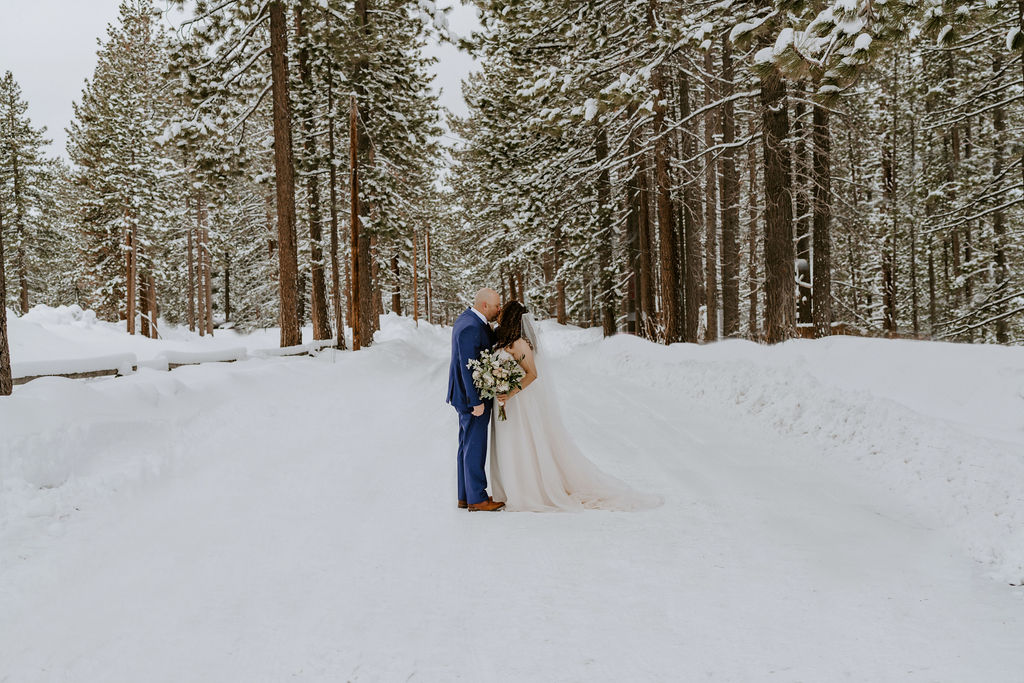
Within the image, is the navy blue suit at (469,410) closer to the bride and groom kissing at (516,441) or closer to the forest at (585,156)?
the bride and groom kissing at (516,441)

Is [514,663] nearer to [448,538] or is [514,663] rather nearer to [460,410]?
[448,538]

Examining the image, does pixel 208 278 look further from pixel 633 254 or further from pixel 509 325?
pixel 509 325

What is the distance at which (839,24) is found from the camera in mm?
5691

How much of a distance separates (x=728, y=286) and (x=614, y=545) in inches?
745

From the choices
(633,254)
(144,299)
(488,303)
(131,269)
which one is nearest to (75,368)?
(488,303)

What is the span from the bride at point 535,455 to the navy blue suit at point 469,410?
19cm

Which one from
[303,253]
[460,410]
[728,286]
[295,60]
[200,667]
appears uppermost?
[295,60]

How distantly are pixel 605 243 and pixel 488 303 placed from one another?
17691mm

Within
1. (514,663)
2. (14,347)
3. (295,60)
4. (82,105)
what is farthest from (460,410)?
(82,105)

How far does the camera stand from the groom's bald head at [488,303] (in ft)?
18.6

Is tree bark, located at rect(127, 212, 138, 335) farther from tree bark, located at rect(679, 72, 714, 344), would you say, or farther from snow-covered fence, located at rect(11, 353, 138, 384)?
tree bark, located at rect(679, 72, 714, 344)

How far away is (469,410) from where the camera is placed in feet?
17.9

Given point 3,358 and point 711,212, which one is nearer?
point 3,358

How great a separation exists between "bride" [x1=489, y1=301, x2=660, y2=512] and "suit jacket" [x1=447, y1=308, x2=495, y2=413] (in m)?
0.19
